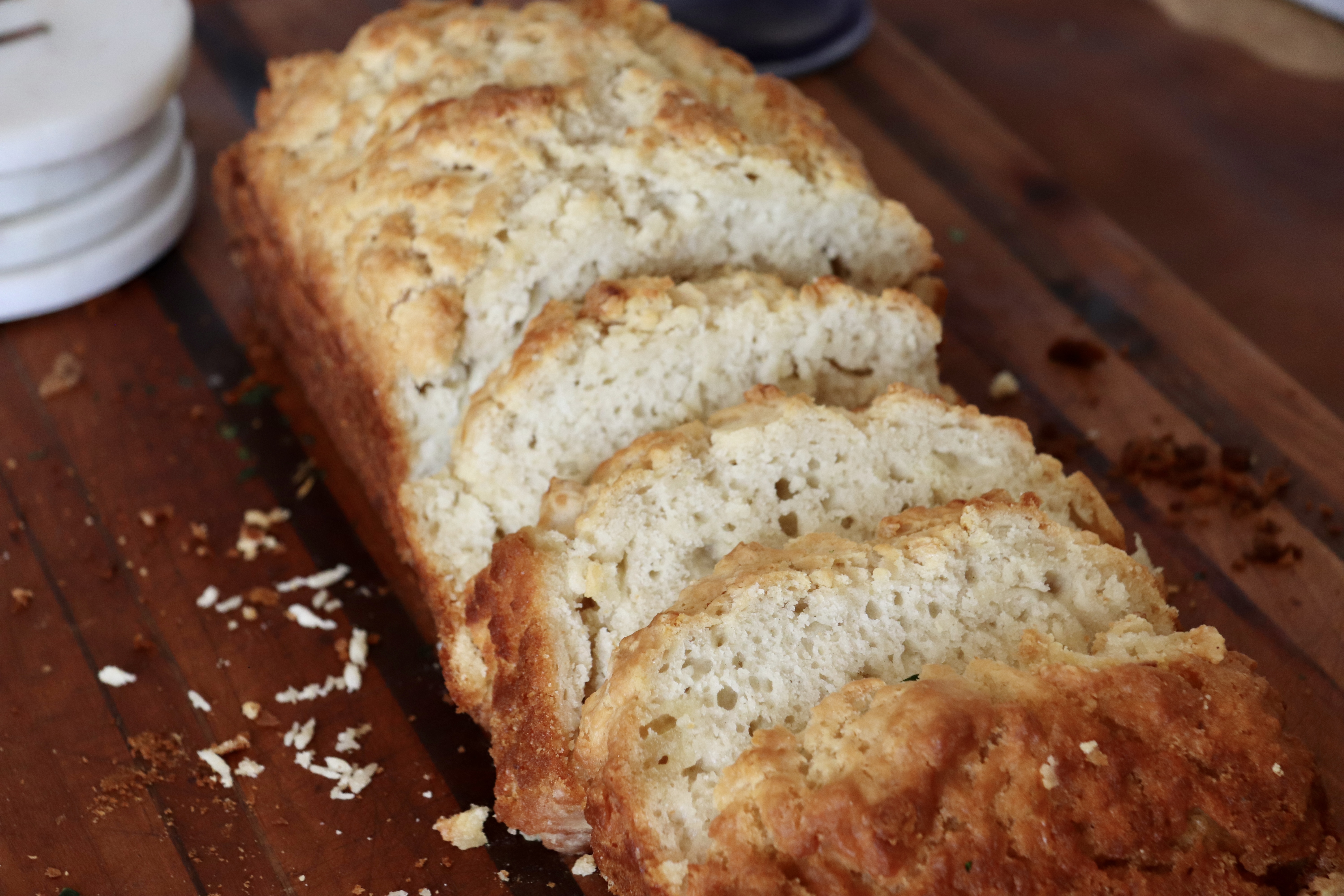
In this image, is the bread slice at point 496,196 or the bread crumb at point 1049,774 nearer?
the bread crumb at point 1049,774

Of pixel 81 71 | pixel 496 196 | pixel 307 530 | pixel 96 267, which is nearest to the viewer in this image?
pixel 496 196

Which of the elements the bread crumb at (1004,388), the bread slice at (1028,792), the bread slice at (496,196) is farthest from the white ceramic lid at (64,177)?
the bread slice at (1028,792)

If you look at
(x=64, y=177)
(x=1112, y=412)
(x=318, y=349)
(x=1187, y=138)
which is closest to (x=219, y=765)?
(x=318, y=349)

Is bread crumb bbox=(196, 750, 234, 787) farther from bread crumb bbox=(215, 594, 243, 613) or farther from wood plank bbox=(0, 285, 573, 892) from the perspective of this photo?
bread crumb bbox=(215, 594, 243, 613)

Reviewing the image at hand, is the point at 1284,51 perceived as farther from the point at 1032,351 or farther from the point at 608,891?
the point at 608,891

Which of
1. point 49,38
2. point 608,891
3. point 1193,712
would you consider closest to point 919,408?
point 1193,712

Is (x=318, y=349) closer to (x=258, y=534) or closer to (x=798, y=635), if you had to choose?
(x=258, y=534)

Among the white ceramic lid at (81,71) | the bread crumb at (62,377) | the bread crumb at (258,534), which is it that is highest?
the white ceramic lid at (81,71)

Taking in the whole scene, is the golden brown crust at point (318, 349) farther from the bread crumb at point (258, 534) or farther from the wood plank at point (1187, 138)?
the wood plank at point (1187, 138)
